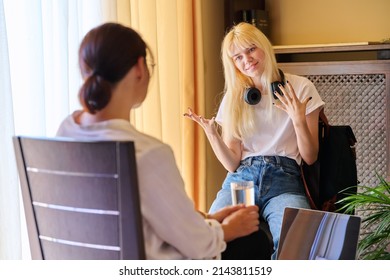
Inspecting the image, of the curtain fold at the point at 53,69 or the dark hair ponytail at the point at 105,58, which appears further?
the curtain fold at the point at 53,69

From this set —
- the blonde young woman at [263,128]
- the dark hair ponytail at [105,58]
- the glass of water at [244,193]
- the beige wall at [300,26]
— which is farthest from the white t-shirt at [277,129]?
the dark hair ponytail at [105,58]

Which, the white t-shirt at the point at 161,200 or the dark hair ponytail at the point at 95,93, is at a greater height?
the dark hair ponytail at the point at 95,93

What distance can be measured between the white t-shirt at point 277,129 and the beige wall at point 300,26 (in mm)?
958

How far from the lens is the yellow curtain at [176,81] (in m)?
2.57

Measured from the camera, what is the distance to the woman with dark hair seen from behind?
1211 millimetres

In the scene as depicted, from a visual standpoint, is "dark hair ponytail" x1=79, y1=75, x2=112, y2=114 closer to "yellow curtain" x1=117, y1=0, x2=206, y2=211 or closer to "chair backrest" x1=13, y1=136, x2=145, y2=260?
"chair backrest" x1=13, y1=136, x2=145, y2=260

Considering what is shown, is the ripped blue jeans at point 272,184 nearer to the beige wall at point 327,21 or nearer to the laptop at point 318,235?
the laptop at point 318,235

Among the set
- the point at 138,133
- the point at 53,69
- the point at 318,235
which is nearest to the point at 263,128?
the point at 318,235

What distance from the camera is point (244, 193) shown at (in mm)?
1594

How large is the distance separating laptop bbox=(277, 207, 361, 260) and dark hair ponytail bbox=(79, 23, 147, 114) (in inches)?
30.1

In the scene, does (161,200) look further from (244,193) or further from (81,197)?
(244,193)

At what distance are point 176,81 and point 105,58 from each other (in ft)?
5.22

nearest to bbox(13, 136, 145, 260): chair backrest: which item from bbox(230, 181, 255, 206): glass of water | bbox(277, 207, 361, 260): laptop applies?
bbox(230, 181, 255, 206): glass of water
